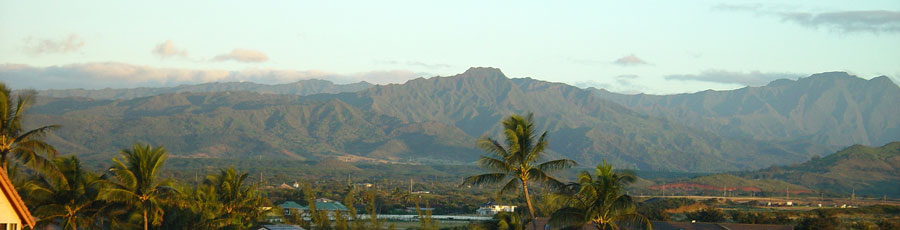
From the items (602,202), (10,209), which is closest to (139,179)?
(602,202)

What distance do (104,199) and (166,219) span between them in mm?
9172

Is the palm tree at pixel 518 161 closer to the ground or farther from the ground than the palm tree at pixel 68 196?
farther from the ground

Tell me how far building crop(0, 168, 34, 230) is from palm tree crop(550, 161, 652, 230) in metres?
25.7

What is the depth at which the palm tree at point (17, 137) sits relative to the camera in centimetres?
3650

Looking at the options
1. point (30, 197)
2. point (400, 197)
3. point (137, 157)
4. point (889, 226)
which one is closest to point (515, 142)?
point (137, 157)

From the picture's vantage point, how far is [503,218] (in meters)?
42.1

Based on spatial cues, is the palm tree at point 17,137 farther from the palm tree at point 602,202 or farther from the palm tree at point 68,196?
the palm tree at point 602,202

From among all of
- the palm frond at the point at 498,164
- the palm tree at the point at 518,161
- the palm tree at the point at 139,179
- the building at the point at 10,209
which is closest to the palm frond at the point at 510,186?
the palm tree at the point at 518,161

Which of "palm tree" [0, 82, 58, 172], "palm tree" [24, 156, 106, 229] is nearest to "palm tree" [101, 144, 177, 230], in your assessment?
"palm tree" [24, 156, 106, 229]

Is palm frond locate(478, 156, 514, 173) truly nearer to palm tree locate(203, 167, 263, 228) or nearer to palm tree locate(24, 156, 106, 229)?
palm tree locate(24, 156, 106, 229)

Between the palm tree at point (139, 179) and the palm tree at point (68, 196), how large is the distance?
0.78 m

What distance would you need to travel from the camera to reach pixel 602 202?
41312 millimetres

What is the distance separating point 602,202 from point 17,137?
21234 mm

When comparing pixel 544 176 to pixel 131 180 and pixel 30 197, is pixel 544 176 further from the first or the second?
pixel 30 197
